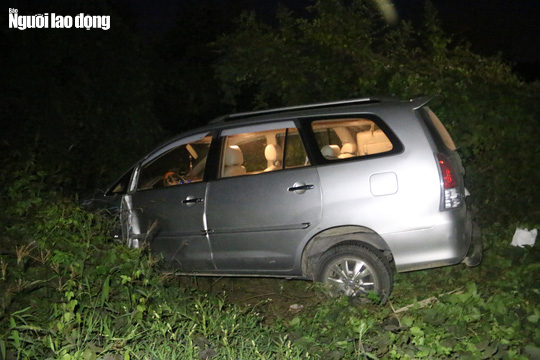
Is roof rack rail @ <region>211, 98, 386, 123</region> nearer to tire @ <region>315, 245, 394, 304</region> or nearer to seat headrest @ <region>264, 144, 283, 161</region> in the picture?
seat headrest @ <region>264, 144, 283, 161</region>

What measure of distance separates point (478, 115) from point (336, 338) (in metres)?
3.97

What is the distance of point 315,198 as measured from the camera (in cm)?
590

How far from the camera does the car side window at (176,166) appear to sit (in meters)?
6.93

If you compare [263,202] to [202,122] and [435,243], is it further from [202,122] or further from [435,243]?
[202,122]

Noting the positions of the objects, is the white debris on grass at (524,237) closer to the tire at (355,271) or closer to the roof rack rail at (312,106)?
the tire at (355,271)

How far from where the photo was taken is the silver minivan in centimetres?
561

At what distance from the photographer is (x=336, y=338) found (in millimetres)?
4523

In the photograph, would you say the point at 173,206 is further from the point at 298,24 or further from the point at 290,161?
the point at 298,24

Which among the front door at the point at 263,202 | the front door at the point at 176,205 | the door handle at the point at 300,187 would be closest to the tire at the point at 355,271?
the front door at the point at 263,202

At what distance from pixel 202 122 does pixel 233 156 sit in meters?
9.64

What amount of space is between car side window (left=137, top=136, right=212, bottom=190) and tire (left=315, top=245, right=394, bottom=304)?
1.77 meters

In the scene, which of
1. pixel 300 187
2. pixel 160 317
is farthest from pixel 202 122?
pixel 160 317

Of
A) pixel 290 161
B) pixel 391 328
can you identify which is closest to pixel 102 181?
pixel 290 161

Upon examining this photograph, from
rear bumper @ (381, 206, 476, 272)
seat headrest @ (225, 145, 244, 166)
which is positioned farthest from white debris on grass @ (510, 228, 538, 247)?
seat headrest @ (225, 145, 244, 166)
